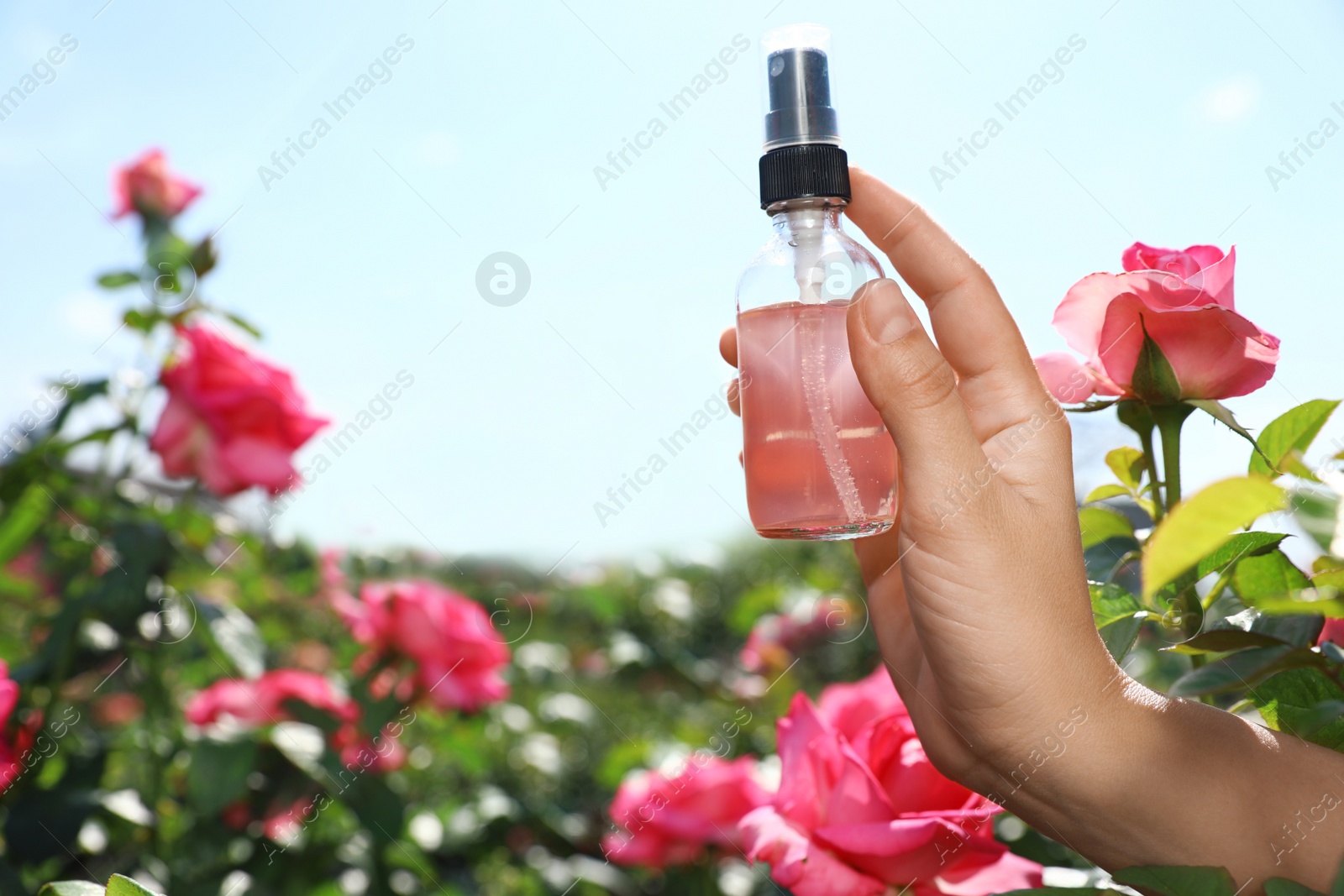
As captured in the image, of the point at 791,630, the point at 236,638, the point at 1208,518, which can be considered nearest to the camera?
the point at 1208,518

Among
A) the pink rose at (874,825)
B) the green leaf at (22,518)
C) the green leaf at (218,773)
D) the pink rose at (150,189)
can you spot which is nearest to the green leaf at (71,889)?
the pink rose at (874,825)

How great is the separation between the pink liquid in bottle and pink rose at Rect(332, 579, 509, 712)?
2.88 feet

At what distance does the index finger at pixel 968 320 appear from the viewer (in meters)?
0.68

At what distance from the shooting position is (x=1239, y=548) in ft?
1.81

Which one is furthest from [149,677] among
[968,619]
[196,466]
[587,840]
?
[968,619]

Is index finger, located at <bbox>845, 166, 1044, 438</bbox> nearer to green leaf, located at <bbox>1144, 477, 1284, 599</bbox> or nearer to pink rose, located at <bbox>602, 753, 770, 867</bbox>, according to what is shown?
green leaf, located at <bbox>1144, 477, 1284, 599</bbox>

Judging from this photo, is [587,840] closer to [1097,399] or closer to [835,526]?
[835,526]

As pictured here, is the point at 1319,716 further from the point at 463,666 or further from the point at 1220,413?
the point at 463,666

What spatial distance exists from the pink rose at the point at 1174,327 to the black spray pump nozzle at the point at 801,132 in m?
0.21

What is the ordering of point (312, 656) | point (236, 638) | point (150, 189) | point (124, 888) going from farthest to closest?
point (312, 656) → point (150, 189) → point (236, 638) → point (124, 888)

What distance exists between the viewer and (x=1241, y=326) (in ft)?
2.03

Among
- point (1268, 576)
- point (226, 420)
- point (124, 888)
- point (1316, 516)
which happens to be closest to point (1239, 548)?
point (1268, 576)

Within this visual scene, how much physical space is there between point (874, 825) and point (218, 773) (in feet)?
3.00

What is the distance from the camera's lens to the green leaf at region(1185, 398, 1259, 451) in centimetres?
61
